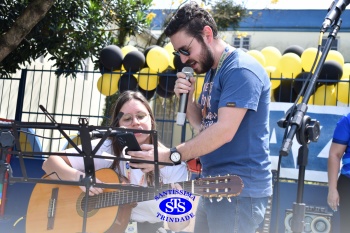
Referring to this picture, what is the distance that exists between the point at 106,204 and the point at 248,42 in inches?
680

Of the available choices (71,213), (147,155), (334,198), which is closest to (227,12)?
(334,198)

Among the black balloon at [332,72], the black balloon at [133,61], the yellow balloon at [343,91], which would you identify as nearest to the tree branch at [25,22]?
the black balloon at [133,61]

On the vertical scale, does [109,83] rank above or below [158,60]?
below

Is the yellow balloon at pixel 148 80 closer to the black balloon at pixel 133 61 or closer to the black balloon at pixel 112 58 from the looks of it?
the black balloon at pixel 133 61

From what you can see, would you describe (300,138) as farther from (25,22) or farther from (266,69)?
(25,22)


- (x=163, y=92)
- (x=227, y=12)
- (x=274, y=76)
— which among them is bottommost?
(x=163, y=92)

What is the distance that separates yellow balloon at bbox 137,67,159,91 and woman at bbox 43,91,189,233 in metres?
3.22

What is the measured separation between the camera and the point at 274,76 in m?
6.20

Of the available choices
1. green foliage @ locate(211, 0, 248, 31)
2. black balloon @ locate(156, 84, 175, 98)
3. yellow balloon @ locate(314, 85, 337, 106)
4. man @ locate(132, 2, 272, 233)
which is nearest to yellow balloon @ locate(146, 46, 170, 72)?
black balloon @ locate(156, 84, 175, 98)

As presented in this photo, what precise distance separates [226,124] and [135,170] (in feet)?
3.53

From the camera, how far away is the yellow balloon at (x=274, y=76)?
605cm

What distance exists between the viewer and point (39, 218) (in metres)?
3.36

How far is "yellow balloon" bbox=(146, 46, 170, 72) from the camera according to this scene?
6.46 metres

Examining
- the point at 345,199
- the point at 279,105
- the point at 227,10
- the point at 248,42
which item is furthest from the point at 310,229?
the point at 248,42
